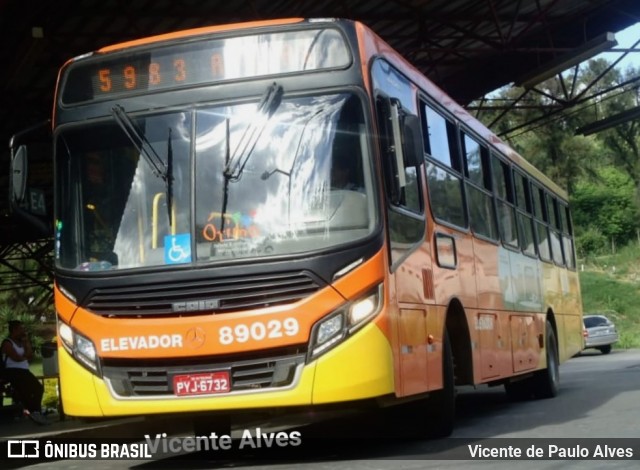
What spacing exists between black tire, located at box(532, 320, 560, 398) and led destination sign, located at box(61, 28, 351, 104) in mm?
7991

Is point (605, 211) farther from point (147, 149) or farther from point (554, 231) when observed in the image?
point (147, 149)

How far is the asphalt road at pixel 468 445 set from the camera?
7.97m

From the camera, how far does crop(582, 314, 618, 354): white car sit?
38.1 meters

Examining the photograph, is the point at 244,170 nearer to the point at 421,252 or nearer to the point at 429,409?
the point at 421,252

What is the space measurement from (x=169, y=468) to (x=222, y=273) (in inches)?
81.5

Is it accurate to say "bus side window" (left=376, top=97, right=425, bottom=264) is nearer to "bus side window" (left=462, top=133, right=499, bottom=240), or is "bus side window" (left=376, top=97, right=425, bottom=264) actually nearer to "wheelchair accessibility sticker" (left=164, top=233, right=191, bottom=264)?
"wheelchair accessibility sticker" (left=164, top=233, right=191, bottom=264)

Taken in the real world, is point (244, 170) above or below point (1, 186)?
below

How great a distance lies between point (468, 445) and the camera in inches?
354

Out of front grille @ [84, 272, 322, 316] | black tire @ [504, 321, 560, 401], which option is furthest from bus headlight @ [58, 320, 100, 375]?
black tire @ [504, 321, 560, 401]

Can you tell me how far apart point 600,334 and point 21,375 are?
2624 centimetres

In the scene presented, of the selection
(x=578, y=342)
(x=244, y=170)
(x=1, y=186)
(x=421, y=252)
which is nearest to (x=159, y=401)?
(x=244, y=170)

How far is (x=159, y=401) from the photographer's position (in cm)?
783

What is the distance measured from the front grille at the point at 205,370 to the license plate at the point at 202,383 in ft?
0.10

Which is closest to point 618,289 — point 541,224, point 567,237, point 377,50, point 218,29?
point 567,237
